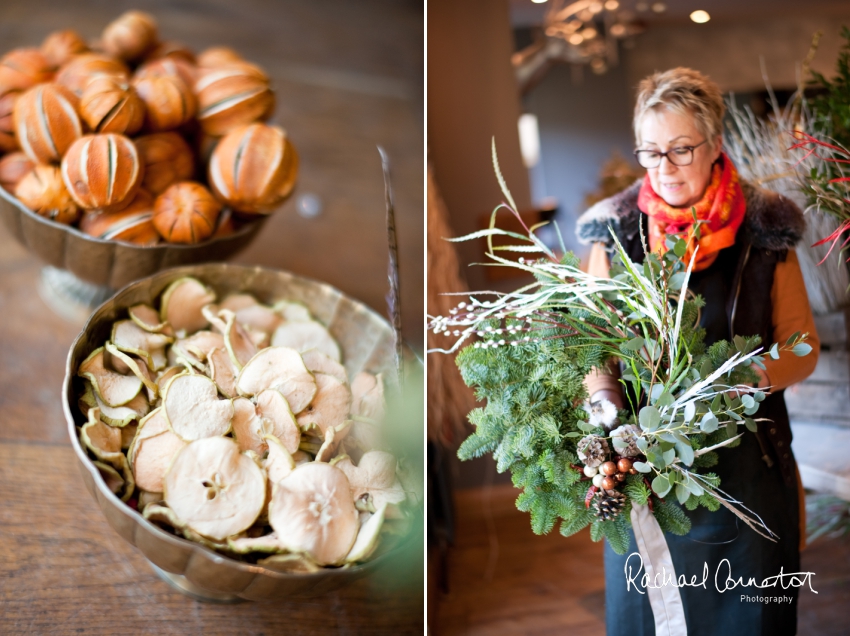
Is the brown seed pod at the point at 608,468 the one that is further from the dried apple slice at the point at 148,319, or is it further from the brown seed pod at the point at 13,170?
the brown seed pod at the point at 13,170

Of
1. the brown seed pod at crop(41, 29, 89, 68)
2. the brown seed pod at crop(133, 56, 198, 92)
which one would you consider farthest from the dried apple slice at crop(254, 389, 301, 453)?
the brown seed pod at crop(41, 29, 89, 68)

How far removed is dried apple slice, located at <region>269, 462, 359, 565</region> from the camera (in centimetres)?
77

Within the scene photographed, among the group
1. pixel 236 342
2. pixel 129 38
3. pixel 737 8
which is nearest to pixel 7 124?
pixel 129 38

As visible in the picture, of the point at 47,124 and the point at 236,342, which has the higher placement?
the point at 47,124

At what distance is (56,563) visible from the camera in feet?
2.83

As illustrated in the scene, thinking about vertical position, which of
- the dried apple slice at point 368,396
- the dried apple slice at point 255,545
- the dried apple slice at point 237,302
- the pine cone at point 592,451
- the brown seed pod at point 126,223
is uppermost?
the brown seed pod at point 126,223

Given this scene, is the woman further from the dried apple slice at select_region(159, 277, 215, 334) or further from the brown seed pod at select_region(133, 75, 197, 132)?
the brown seed pod at select_region(133, 75, 197, 132)

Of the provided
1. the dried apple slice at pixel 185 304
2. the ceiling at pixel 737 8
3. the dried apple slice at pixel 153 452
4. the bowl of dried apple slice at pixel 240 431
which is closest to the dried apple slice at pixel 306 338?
the bowl of dried apple slice at pixel 240 431

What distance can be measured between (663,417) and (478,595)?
0.40 metres

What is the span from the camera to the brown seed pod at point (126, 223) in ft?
3.16

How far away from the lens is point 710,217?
2.59 feet

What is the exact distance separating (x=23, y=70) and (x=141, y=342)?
1.68 ft

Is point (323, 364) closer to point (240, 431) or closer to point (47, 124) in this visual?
point (240, 431)

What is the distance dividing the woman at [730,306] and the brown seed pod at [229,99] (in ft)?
2.05
